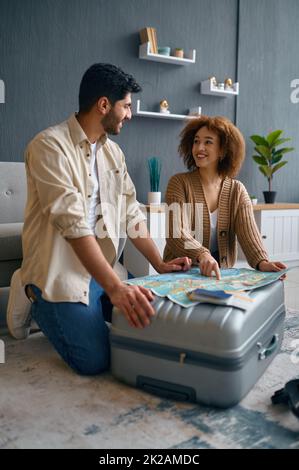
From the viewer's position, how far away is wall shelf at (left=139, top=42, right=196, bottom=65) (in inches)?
140

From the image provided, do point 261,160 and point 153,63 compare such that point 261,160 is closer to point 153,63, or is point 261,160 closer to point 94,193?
point 153,63

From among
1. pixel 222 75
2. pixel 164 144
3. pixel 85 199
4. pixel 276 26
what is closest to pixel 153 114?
pixel 164 144

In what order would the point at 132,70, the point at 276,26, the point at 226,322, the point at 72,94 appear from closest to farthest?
the point at 226,322
the point at 72,94
the point at 132,70
the point at 276,26

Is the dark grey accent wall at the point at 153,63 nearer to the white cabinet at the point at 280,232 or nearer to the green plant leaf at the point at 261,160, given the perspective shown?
the green plant leaf at the point at 261,160

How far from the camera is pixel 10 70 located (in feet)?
10.4

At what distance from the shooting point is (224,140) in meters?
1.94

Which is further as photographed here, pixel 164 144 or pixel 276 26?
pixel 276 26

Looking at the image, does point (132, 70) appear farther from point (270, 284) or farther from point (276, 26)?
point (270, 284)

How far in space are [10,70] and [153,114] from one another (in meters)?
1.14

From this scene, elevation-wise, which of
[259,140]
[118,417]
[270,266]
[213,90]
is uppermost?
[213,90]

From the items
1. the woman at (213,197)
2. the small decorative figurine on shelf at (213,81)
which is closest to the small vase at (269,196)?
the small decorative figurine on shelf at (213,81)

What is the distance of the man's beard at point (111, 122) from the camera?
160cm

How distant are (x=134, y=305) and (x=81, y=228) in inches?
11.1

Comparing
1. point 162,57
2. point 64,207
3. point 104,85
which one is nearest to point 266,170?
point 162,57
